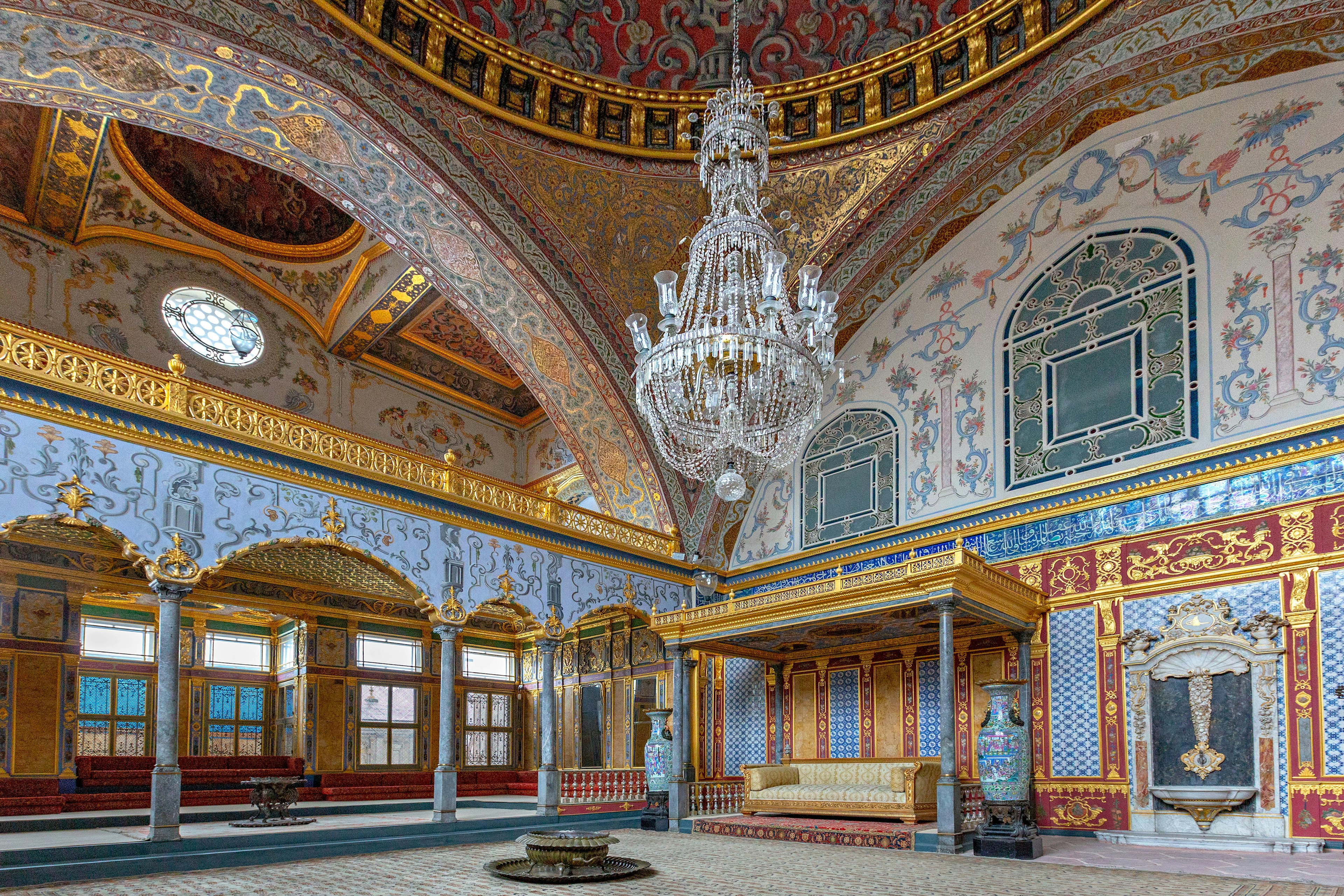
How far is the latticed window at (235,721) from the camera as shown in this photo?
14203 millimetres

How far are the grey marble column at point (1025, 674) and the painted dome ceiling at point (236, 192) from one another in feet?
34.1

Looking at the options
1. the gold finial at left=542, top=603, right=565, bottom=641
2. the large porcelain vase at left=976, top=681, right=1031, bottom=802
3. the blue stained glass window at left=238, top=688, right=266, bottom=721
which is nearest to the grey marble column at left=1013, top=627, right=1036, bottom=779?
the large porcelain vase at left=976, top=681, right=1031, bottom=802

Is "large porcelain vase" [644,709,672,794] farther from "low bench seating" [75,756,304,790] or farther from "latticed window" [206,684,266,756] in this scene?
"latticed window" [206,684,266,756]

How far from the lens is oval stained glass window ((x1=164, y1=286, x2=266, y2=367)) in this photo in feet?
42.0

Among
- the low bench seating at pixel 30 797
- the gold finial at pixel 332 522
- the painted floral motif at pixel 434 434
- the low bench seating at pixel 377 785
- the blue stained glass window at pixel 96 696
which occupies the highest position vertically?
the painted floral motif at pixel 434 434

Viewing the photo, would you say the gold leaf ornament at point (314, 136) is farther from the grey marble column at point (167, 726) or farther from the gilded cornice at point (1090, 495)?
the gilded cornice at point (1090, 495)

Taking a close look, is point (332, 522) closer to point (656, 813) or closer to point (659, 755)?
point (659, 755)

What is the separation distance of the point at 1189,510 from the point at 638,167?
7.92m

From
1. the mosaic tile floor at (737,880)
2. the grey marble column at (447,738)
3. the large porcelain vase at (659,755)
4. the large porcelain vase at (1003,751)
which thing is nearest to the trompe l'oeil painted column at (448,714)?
the grey marble column at (447,738)

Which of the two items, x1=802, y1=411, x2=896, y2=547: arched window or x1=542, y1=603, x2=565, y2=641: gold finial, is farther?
x1=802, y1=411, x2=896, y2=547: arched window

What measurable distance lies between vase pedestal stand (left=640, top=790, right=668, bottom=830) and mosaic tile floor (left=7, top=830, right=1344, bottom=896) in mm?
2703

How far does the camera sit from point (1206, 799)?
8.73m

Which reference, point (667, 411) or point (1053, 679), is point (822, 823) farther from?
point (667, 411)

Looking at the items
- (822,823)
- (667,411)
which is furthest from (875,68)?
(822,823)
